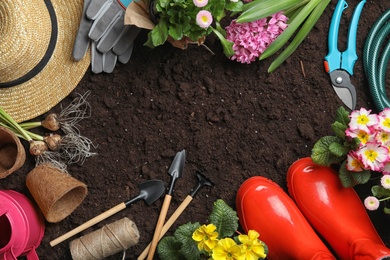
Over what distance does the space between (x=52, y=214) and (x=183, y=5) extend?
774 mm

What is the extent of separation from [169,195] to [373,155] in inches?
25.7

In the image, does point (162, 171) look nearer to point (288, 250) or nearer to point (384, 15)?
point (288, 250)

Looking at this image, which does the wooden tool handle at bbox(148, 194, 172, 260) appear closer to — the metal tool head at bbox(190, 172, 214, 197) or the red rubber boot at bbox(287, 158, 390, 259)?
the metal tool head at bbox(190, 172, 214, 197)

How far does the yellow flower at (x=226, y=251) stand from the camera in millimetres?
1249

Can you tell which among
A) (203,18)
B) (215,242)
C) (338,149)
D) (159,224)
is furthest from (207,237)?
(203,18)

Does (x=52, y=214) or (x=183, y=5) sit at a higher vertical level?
(x=183, y=5)

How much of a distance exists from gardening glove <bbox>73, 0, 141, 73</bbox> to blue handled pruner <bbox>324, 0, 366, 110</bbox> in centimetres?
65

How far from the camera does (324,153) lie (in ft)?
5.28

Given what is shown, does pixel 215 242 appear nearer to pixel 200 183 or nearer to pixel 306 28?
pixel 200 183

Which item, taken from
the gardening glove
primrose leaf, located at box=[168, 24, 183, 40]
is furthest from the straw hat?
primrose leaf, located at box=[168, 24, 183, 40]

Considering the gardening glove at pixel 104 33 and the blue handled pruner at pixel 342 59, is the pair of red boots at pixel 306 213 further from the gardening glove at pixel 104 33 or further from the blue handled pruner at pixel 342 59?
the gardening glove at pixel 104 33

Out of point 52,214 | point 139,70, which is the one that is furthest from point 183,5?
point 52,214

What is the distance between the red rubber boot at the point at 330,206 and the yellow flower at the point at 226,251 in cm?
51

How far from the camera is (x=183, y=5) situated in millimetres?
1487
